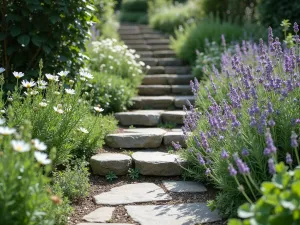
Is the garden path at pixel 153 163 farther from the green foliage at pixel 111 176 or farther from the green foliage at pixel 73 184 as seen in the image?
the green foliage at pixel 73 184

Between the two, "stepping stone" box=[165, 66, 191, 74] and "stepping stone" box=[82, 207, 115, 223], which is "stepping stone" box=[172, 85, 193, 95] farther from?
"stepping stone" box=[82, 207, 115, 223]

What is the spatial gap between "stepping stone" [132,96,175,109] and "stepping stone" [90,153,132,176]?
6.69 ft

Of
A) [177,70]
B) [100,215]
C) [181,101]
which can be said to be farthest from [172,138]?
[177,70]

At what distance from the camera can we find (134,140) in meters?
4.79

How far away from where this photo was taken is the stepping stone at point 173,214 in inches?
125

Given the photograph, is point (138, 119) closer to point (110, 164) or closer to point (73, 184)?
point (110, 164)

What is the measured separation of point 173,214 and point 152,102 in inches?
122

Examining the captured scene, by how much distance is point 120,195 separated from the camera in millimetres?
3730

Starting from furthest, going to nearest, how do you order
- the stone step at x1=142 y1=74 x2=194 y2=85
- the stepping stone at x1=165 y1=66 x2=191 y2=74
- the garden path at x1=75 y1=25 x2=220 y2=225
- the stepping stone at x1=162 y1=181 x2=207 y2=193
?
the stepping stone at x1=165 y1=66 x2=191 y2=74, the stone step at x1=142 y1=74 x2=194 y2=85, the stepping stone at x1=162 y1=181 x2=207 y2=193, the garden path at x1=75 y1=25 x2=220 y2=225

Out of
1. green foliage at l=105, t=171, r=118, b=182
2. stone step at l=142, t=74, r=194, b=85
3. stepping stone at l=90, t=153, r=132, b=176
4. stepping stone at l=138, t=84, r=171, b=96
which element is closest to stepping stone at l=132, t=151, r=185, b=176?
stepping stone at l=90, t=153, r=132, b=176

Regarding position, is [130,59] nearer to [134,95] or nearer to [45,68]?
[134,95]

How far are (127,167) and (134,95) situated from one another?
2.32 meters

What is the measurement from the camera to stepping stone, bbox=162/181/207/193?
3827mm

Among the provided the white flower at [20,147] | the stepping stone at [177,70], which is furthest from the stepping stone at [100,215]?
the stepping stone at [177,70]
